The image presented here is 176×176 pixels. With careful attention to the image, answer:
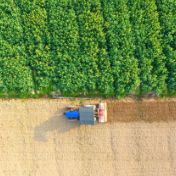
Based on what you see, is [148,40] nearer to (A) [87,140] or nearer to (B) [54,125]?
(A) [87,140]

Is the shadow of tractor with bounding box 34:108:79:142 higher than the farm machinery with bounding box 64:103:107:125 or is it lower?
lower

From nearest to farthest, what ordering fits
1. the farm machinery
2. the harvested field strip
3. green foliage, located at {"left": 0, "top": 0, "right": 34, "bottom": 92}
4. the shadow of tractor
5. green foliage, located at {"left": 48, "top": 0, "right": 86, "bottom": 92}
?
the farm machinery < green foliage, located at {"left": 48, "top": 0, "right": 86, "bottom": 92} < green foliage, located at {"left": 0, "top": 0, "right": 34, "bottom": 92} < the harvested field strip < the shadow of tractor

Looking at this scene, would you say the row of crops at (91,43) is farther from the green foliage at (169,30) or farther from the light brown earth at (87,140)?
the light brown earth at (87,140)

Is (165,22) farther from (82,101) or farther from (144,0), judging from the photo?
(82,101)

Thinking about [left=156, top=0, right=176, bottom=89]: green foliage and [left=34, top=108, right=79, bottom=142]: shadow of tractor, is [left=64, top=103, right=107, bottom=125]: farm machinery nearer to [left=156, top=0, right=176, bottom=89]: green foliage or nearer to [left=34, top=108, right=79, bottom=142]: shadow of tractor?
[left=34, top=108, right=79, bottom=142]: shadow of tractor

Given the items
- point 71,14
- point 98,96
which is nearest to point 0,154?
point 98,96

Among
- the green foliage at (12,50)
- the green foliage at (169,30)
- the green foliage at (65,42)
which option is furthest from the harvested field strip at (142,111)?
the green foliage at (12,50)

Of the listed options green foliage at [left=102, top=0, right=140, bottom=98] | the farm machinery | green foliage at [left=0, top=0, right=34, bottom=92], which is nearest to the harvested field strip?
the farm machinery
